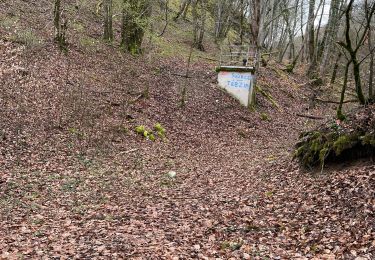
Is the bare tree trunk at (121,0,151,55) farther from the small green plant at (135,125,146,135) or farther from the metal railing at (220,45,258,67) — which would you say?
the small green plant at (135,125,146,135)

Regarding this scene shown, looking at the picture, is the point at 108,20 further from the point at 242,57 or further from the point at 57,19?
the point at 242,57

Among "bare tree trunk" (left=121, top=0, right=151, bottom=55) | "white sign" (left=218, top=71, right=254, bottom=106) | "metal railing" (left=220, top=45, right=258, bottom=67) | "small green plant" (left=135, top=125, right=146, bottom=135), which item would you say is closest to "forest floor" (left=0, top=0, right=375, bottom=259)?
"small green plant" (left=135, top=125, right=146, bottom=135)

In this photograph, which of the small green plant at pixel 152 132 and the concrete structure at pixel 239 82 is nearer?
the small green plant at pixel 152 132

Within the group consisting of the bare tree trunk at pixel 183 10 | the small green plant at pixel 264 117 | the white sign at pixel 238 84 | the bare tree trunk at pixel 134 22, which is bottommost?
the small green plant at pixel 264 117

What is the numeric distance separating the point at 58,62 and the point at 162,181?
8423mm

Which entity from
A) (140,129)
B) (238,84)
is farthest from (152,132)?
(238,84)

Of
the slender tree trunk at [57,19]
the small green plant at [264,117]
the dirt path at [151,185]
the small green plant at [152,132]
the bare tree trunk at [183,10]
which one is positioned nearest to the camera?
the dirt path at [151,185]

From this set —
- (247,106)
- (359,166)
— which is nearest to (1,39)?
(247,106)

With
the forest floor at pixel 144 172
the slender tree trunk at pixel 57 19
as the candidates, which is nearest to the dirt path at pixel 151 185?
the forest floor at pixel 144 172

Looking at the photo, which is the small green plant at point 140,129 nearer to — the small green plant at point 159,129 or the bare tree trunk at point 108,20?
the small green plant at point 159,129

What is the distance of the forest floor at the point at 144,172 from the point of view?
6.13m

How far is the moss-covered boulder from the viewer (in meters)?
7.88

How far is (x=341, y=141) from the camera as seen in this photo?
8.30m

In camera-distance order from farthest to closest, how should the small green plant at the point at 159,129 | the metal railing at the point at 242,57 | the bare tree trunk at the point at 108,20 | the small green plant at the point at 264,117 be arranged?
1. the metal railing at the point at 242,57
2. the small green plant at the point at 264,117
3. the bare tree trunk at the point at 108,20
4. the small green plant at the point at 159,129
